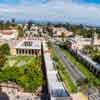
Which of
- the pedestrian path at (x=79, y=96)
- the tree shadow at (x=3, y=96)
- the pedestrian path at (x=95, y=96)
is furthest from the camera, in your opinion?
the pedestrian path at (x=95, y=96)

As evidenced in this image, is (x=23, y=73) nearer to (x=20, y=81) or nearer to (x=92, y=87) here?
(x=20, y=81)

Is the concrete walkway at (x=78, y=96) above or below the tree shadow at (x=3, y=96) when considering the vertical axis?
below

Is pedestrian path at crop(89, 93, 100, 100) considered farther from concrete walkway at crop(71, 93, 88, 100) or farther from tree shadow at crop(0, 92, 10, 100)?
tree shadow at crop(0, 92, 10, 100)

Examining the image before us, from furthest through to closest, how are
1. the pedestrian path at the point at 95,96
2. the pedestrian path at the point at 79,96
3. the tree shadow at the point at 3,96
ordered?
the pedestrian path at the point at 95,96
the pedestrian path at the point at 79,96
the tree shadow at the point at 3,96

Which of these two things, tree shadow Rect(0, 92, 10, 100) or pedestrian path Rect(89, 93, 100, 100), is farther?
pedestrian path Rect(89, 93, 100, 100)

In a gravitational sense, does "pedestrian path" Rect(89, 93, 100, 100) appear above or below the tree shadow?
below

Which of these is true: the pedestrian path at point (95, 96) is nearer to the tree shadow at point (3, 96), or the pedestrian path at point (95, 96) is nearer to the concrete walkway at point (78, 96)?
the concrete walkway at point (78, 96)

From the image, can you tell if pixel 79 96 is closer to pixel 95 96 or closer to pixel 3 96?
pixel 95 96

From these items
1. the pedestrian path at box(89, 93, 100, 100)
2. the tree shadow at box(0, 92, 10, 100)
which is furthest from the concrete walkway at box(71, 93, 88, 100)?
the tree shadow at box(0, 92, 10, 100)

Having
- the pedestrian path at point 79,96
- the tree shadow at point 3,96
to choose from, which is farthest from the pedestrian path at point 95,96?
the tree shadow at point 3,96

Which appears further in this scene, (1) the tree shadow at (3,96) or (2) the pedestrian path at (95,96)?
(2) the pedestrian path at (95,96)

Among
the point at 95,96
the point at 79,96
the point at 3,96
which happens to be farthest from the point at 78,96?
the point at 3,96

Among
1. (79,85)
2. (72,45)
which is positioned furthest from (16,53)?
(79,85)
